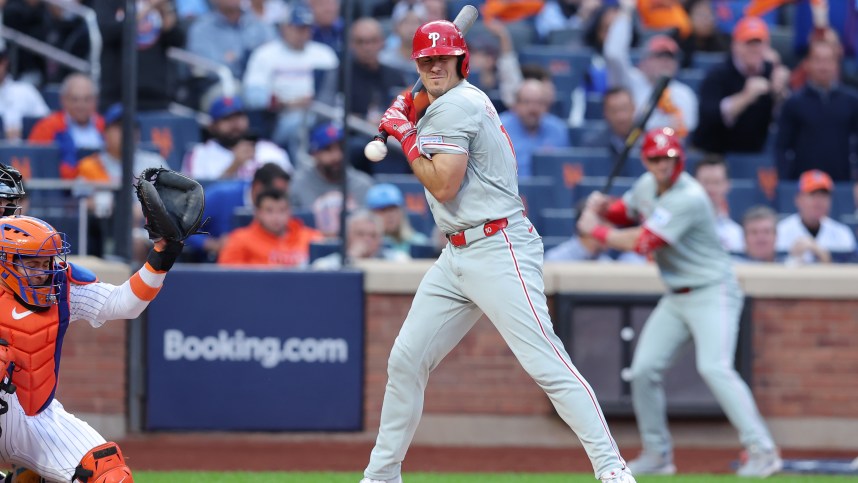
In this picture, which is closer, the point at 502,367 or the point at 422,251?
the point at 502,367

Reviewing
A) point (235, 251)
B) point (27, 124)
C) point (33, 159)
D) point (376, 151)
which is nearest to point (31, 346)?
point (376, 151)

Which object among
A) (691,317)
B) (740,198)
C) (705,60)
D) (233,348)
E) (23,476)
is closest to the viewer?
(23,476)

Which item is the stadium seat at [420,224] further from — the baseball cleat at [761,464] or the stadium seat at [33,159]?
the baseball cleat at [761,464]

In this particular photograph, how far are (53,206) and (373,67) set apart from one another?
328cm

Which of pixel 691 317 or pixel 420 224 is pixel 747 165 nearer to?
pixel 420 224

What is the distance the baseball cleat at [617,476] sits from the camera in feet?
17.3

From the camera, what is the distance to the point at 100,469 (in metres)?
4.91

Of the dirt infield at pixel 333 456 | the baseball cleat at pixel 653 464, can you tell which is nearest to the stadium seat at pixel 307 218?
the dirt infield at pixel 333 456

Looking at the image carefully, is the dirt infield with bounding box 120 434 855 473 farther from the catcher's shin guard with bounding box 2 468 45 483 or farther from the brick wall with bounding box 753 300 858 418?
the catcher's shin guard with bounding box 2 468 45 483

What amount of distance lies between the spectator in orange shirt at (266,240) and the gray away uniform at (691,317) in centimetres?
242

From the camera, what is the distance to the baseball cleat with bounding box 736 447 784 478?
24.4 ft

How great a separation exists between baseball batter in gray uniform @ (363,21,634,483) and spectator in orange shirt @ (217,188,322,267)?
3.26 m

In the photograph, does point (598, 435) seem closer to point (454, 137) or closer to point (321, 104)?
point (454, 137)

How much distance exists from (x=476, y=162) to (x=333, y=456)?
10.4 feet
